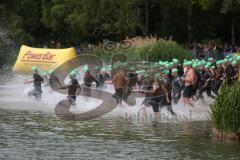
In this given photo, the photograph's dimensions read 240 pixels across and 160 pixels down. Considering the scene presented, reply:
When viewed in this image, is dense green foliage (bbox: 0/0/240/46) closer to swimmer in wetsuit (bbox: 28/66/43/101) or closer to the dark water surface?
swimmer in wetsuit (bbox: 28/66/43/101)

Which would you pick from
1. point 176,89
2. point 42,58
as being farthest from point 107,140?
point 42,58

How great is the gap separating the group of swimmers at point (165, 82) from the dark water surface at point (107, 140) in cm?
165

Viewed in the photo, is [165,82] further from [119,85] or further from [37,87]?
[37,87]

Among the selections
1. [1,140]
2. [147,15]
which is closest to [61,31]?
[147,15]

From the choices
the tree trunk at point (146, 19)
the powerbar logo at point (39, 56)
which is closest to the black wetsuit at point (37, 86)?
the powerbar logo at point (39, 56)

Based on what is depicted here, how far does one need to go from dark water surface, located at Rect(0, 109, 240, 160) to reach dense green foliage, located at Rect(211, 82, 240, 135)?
1.54 feet

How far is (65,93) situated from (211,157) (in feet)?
51.0

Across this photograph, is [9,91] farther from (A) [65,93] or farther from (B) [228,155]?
(B) [228,155]

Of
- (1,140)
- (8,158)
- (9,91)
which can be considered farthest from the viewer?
(9,91)

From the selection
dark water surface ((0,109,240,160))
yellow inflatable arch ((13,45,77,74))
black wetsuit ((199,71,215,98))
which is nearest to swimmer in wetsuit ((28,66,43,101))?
black wetsuit ((199,71,215,98))

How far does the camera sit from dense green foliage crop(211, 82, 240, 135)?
1738cm

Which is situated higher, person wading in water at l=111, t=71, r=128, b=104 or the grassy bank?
the grassy bank

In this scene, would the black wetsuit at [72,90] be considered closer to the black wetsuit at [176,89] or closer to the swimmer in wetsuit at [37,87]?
the swimmer in wetsuit at [37,87]

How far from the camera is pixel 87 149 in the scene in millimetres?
16359
